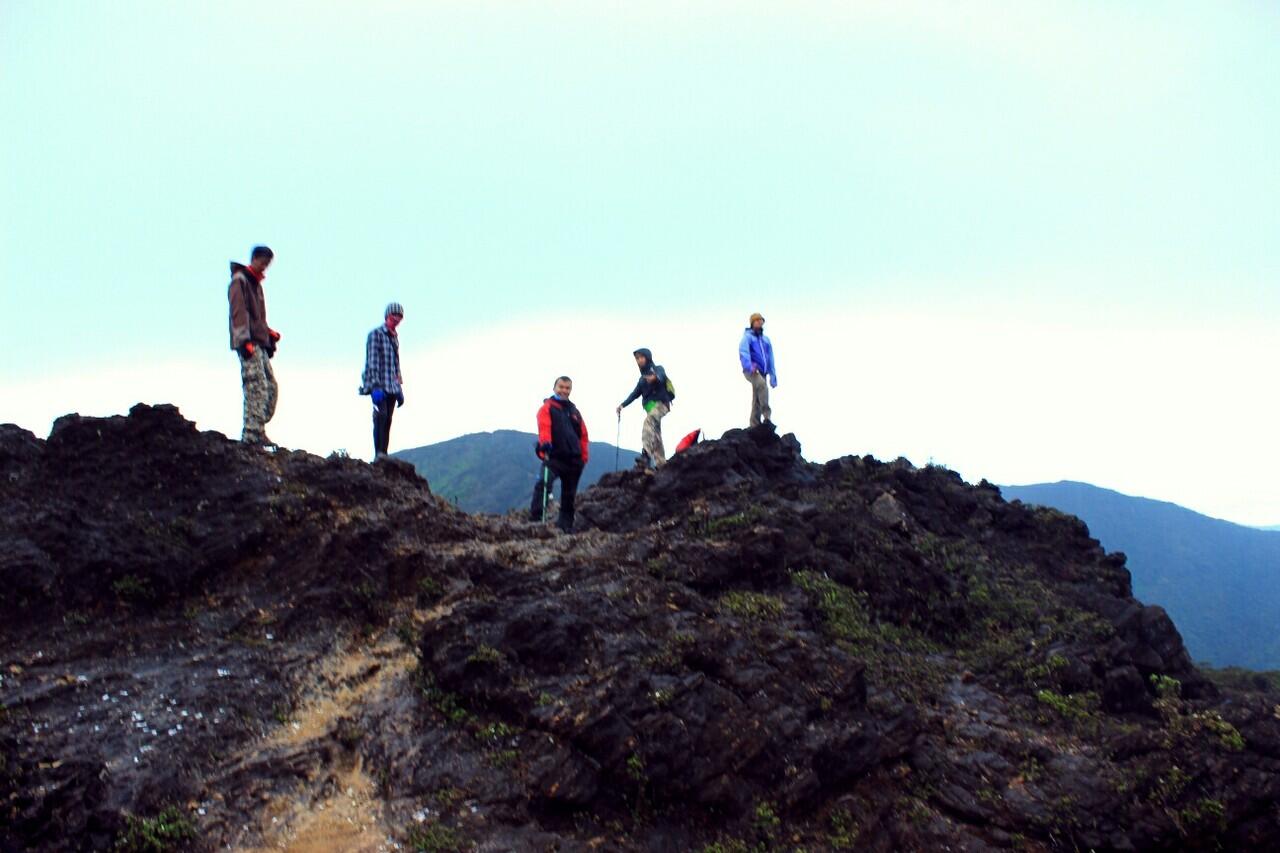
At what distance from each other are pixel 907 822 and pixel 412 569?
5.81m

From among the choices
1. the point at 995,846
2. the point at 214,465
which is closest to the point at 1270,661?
the point at 995,846

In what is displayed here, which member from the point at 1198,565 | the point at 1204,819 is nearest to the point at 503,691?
the point at 1204,819

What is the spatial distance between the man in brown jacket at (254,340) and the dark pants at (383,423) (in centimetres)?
148

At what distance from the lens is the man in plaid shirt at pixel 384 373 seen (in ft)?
43.0

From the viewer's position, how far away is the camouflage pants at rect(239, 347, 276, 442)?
11812mm

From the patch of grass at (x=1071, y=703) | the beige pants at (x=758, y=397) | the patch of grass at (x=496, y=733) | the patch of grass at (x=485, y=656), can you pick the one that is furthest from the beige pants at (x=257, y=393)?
the patch of grass at (x=1071, y=703)

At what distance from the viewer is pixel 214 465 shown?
11.5 m

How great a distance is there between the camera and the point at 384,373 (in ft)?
43.1

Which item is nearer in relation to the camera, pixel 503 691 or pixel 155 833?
pixel 155 833

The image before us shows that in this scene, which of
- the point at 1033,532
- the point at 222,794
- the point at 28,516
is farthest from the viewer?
the point at 1033,532

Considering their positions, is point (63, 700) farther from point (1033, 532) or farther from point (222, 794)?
point (1033, 532)

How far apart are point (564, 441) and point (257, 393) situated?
4097 mm

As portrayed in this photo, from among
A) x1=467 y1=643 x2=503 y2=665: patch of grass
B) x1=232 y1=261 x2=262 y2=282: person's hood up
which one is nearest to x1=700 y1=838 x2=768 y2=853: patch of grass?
x1=467 y1=643 x2=503 y2=665: patch of grass

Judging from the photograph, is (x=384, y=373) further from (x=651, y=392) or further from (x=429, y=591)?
(x=651, y=392)
